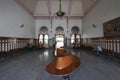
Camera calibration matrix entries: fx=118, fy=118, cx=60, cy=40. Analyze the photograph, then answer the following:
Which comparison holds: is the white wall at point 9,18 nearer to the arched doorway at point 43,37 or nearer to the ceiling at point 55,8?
the ceiling at point 55,8

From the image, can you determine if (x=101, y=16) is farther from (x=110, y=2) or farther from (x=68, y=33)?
(x=68, y=33)

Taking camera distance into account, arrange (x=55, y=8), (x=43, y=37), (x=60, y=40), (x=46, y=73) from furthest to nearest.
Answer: (x=60, y=40)
(x=43, y=37)
(x=55, y=8)
(x=46, y=73)

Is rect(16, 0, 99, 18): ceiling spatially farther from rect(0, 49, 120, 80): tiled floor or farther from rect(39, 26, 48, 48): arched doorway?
rect(0, 49, 120, 80): tiled floor

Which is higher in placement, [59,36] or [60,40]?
[59,36]

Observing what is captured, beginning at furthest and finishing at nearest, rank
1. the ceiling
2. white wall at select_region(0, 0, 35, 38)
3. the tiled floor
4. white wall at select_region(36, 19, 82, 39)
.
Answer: white wall at select_region(36, 19, 82, 39) → the ceiling → white wall at select_region(0, 0, 35, 38) → the tiled floor

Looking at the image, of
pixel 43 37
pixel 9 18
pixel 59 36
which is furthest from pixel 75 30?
pixel 9 18

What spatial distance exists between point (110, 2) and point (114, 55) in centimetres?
348

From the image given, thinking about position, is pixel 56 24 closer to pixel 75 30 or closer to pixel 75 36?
pixel 75 30

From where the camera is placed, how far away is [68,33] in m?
17.4

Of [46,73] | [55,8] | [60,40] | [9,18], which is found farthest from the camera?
[60,40]

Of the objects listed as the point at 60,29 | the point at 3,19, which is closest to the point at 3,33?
the point at 3,19

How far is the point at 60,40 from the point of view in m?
17.6

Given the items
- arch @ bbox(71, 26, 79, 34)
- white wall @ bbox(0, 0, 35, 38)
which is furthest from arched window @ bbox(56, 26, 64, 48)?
white wall @ bbox(0, 0, 35, 38)

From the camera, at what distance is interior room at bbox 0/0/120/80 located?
12.3 feet
